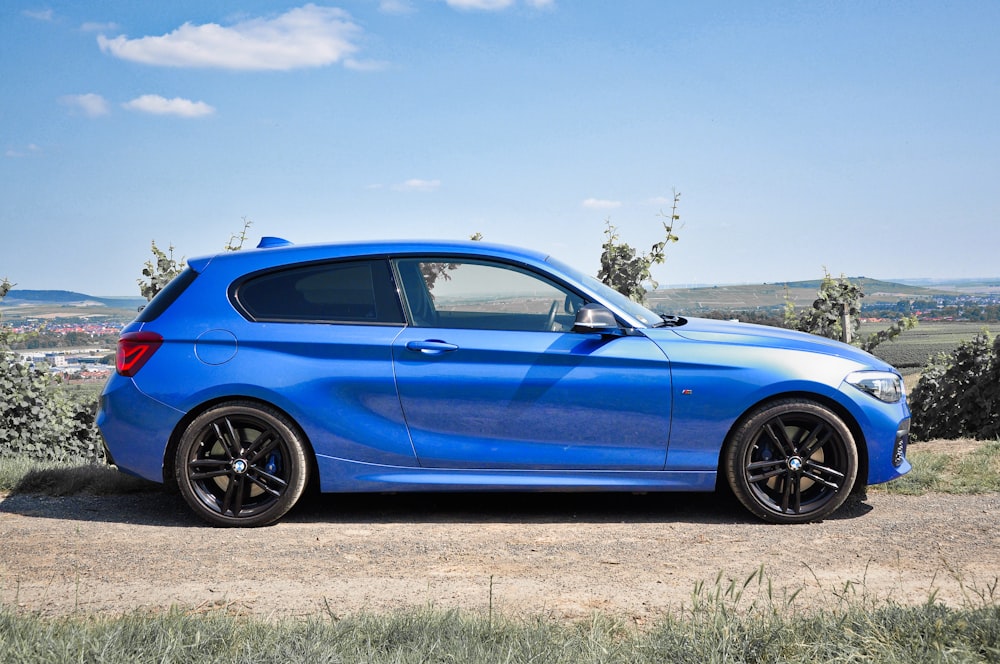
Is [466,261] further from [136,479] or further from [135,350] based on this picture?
[136,479]

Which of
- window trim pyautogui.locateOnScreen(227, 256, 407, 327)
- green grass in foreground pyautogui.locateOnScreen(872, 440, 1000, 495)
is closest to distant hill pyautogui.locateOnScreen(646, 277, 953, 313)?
green grass in foreground pyautogui.locateOnScreen(872, 440, 1000, 495)

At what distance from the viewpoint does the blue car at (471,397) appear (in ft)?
18.0

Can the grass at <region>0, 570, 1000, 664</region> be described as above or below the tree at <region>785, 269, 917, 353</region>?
below

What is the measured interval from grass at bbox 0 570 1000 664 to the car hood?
2094 mm

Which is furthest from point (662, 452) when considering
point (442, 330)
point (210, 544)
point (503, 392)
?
point (210, 544)

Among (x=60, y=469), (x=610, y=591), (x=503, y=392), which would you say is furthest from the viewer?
(x=60, y=469)

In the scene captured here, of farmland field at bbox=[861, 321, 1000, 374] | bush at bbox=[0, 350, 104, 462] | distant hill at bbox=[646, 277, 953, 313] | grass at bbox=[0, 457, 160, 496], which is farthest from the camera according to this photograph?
distant hill at bbox=[646, 277, 953, 313]

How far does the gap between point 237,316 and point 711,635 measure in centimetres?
352

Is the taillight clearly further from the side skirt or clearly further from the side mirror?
the side mirror

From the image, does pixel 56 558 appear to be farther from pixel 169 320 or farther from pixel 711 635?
pixel 711 635

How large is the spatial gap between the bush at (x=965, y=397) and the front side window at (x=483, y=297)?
729 centimetres

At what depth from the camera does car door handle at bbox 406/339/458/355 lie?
5508mm

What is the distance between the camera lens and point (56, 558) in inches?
199

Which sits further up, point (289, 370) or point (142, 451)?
point (289, 370)
